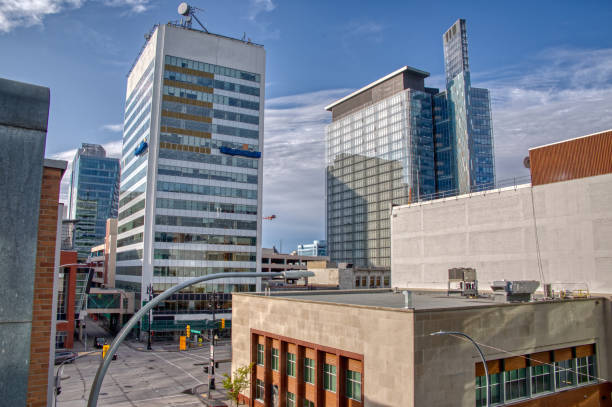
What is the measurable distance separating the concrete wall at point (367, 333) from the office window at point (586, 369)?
1798 centimetres

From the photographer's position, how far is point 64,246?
73438 mm

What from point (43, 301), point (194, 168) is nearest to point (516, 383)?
point (43, 301)

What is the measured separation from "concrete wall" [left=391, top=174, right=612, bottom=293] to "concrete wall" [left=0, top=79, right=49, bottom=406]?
43107mm

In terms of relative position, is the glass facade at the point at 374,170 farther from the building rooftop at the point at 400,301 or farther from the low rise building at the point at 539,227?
the building rooftop at the point at 400,301

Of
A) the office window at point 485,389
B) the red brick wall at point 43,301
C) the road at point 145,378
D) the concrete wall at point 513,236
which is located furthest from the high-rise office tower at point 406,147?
the red brick wall at point 43,301

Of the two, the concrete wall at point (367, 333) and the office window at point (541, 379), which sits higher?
the concrete wall at point (367, 333)

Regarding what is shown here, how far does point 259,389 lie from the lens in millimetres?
37312

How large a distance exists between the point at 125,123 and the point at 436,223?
76545 mm

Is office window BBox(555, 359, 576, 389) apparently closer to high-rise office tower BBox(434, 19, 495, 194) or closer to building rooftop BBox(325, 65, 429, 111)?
high-rise office tower BBox(434, 19, 495, 194)

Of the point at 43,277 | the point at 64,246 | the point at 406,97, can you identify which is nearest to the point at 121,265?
the point at 64,246

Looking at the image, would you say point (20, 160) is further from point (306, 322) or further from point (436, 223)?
point (436, 223)

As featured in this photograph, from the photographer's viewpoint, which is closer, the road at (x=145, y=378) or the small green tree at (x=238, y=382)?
the small green tree at (x=238, y=382)

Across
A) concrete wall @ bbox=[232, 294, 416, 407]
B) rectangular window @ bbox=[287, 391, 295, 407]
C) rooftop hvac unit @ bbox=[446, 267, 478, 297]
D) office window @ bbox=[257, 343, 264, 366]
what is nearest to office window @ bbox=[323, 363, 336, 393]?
concrete wall @ bbox=[232, 294, 416, 407]

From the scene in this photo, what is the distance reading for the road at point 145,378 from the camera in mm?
39562
